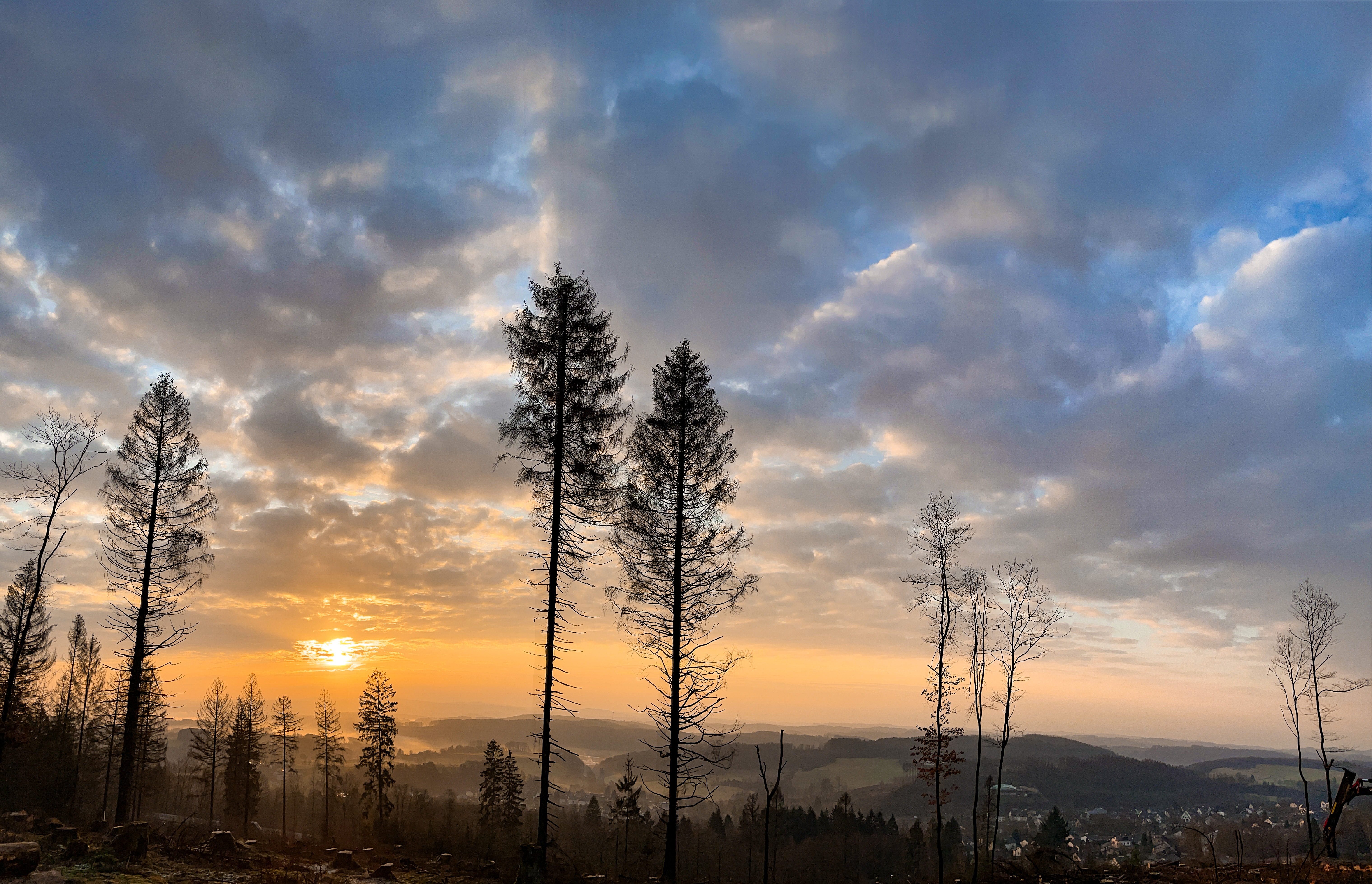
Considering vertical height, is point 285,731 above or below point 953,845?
above

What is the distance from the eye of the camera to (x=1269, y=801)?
471 ft

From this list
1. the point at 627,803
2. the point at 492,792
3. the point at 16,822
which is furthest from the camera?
the point at 627,803

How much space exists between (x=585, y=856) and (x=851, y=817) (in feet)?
116

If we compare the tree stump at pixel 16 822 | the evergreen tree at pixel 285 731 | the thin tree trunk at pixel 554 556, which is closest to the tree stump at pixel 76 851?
the tree stump at pixel 16 822

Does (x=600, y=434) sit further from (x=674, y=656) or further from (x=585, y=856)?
(x=585, y=856)

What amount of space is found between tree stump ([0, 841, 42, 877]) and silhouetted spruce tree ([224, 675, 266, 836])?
55.5 meters

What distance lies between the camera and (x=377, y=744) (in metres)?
52.5

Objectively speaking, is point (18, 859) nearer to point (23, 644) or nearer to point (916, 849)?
point (23, 644)

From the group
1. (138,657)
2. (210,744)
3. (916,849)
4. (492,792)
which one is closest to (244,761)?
(210,744)

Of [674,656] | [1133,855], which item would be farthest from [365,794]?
[1133,855]

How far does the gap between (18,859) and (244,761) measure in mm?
58237

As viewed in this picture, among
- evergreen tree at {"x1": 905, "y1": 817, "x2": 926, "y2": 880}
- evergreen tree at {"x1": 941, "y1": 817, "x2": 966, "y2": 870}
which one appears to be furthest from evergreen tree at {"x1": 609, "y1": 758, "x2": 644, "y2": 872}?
evergreen tree at {"x1": 941, "y1": 817, "x2": 966, "y2": 870}

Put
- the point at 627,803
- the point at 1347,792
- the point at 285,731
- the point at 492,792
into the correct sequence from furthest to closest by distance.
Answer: the point at 285,731
the point at 627,803
the point at 492,792
the point at 1347,792

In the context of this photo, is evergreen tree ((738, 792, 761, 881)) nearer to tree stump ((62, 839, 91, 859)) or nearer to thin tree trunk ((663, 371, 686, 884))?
thin tree trunk ((663, 371, 686, 884))
